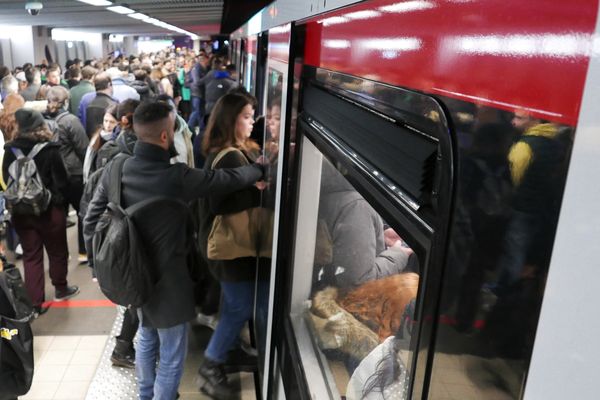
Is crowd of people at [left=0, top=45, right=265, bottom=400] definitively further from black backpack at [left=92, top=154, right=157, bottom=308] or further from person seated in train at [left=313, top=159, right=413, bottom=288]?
person seated in train at [left=313, top=159, right=413, bottom=288]

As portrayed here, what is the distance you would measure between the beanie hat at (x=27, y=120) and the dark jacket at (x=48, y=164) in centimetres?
6

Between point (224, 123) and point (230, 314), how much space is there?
→ 41.7 inches

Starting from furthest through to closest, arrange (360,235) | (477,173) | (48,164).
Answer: (48,164)
(360,235)
(477,173)

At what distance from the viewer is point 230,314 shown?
9.85 ft

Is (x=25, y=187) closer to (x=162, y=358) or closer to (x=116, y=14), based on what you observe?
(x=162, y=358)

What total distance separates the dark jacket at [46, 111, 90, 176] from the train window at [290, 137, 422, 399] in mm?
3217

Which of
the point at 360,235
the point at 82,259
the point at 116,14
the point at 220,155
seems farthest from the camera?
the point at 116,14

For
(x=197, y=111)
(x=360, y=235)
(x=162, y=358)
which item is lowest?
(x=162, y=358)

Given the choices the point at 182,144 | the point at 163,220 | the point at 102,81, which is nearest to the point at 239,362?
the point at 163,220

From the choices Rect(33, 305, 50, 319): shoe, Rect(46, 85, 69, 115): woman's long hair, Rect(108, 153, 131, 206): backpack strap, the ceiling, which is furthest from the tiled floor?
the ceiling

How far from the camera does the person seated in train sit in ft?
5.13

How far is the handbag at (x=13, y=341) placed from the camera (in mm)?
2367

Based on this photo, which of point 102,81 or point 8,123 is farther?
point 102,81

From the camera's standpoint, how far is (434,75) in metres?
0.72
